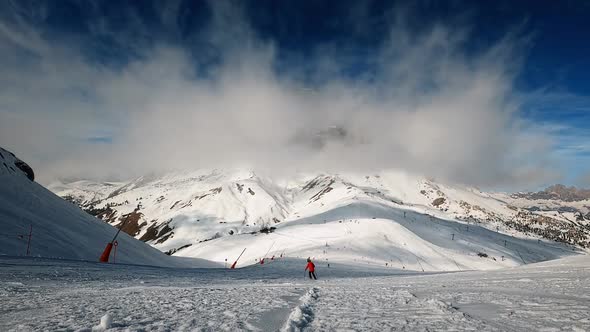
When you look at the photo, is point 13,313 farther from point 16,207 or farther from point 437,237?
point 437,237

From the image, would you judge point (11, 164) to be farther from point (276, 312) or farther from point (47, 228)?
point (276, 312)

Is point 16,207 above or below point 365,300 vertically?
above

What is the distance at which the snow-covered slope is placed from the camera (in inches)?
1086

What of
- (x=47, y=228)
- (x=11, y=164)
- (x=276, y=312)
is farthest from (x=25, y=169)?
(x=276, y=312)

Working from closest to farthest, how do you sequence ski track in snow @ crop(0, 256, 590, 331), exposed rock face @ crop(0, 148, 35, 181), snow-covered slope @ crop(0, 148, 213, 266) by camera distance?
ski track in snow @ crop(0, 256, 590, 331) < snow-covered slope @ crop(0, 148, 213, 266) < exposed rock face @ crop(0, 148, 35, 181)

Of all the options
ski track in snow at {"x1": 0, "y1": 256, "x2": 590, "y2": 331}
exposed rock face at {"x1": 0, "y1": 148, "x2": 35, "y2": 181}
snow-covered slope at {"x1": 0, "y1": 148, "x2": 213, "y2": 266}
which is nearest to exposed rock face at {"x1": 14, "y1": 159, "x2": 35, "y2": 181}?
exposed rock face at {"x1": 0, "y1": 148, "x2": 35, "y2": 181}

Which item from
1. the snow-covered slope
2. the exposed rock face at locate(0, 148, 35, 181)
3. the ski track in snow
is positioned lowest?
the ski track in snow

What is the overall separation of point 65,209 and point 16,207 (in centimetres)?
909

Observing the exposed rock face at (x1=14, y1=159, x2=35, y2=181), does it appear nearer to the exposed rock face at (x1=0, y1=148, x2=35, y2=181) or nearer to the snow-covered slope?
the exposed rock face at (x1=0, y1=148, x2=35, y2=181)

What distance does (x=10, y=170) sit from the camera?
39.0 metres

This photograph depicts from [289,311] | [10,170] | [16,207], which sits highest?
[10,170]

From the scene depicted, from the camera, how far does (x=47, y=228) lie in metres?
31.9

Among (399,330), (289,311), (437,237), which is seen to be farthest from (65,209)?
(437,237)

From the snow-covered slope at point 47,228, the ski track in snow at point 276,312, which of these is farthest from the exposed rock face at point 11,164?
the ski track in snow at point 276,312
